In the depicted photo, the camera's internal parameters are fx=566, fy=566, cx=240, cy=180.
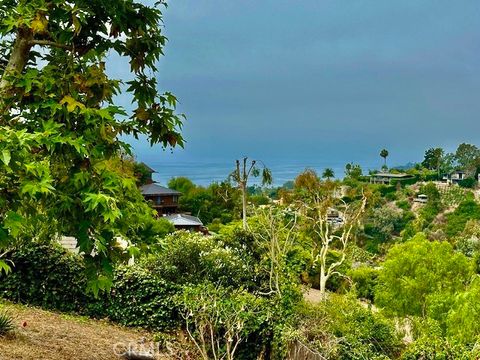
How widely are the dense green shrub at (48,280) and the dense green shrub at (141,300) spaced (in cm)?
45

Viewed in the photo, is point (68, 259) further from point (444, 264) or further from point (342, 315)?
point (444, 264)

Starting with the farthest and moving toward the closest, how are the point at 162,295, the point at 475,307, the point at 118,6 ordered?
the point at 475,307
the point at 162,295
the point at 118,6

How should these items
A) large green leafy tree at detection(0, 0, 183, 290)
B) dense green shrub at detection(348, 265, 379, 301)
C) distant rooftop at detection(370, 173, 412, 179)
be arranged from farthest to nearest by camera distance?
distant rooftop at detection(370, 173, 412, 179) → dense green shrub at detection(348, 265, 379, 301) → large green leafy tree at detection(0, 0, 183, 290)

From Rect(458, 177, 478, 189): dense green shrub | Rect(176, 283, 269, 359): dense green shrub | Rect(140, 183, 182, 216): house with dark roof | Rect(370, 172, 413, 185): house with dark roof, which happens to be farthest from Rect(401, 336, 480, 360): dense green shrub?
Rect(370, 172, 413, 185): house with dark roof

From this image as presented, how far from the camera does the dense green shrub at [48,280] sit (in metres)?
11.7

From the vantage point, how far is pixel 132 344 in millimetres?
9391

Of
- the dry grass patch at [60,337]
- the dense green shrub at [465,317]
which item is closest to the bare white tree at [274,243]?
the dry grass patch at [60,337]

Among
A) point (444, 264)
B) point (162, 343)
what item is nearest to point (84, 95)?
point (162, 343)

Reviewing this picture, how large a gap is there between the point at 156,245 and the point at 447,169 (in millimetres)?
88582

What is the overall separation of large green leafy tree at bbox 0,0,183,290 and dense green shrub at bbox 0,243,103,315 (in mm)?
7566

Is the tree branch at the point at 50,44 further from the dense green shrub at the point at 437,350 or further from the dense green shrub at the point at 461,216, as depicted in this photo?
the dense green shrub at the point at 461,216

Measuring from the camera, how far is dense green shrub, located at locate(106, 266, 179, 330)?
11.7 m

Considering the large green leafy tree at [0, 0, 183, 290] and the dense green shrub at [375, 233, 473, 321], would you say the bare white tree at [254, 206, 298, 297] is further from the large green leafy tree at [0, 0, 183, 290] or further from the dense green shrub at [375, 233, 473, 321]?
the large green leafy tree at [0, 0, 183, 290]

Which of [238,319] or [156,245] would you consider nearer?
[156,245]
